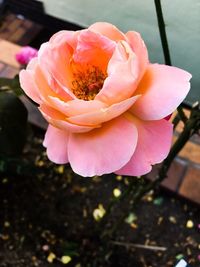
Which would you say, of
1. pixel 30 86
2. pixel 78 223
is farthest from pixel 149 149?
pixel 78 223

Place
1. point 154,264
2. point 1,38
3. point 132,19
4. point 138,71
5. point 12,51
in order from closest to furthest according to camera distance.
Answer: point 138,71, point 132,19, point 154,264, point 12,51, point 1,38

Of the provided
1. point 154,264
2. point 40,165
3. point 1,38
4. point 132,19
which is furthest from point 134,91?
point 1,38

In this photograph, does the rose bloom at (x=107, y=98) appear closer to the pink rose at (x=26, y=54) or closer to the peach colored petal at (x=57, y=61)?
the peach colored petal at (x=57, y=61)

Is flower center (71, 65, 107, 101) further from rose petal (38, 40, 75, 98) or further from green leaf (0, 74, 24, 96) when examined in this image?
green leaf (0, 74, 24, 96)

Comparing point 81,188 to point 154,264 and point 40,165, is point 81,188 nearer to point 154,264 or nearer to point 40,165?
point 40,165

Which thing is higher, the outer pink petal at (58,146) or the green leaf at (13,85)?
the outer pink petal at (58,146)

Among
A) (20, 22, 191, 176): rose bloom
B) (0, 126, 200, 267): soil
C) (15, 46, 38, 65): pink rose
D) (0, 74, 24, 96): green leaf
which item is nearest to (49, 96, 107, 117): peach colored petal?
(20, 22, 191, 176): rose bloom

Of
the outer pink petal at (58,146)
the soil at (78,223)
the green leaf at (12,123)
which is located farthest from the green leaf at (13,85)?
the soil at (78,223)
